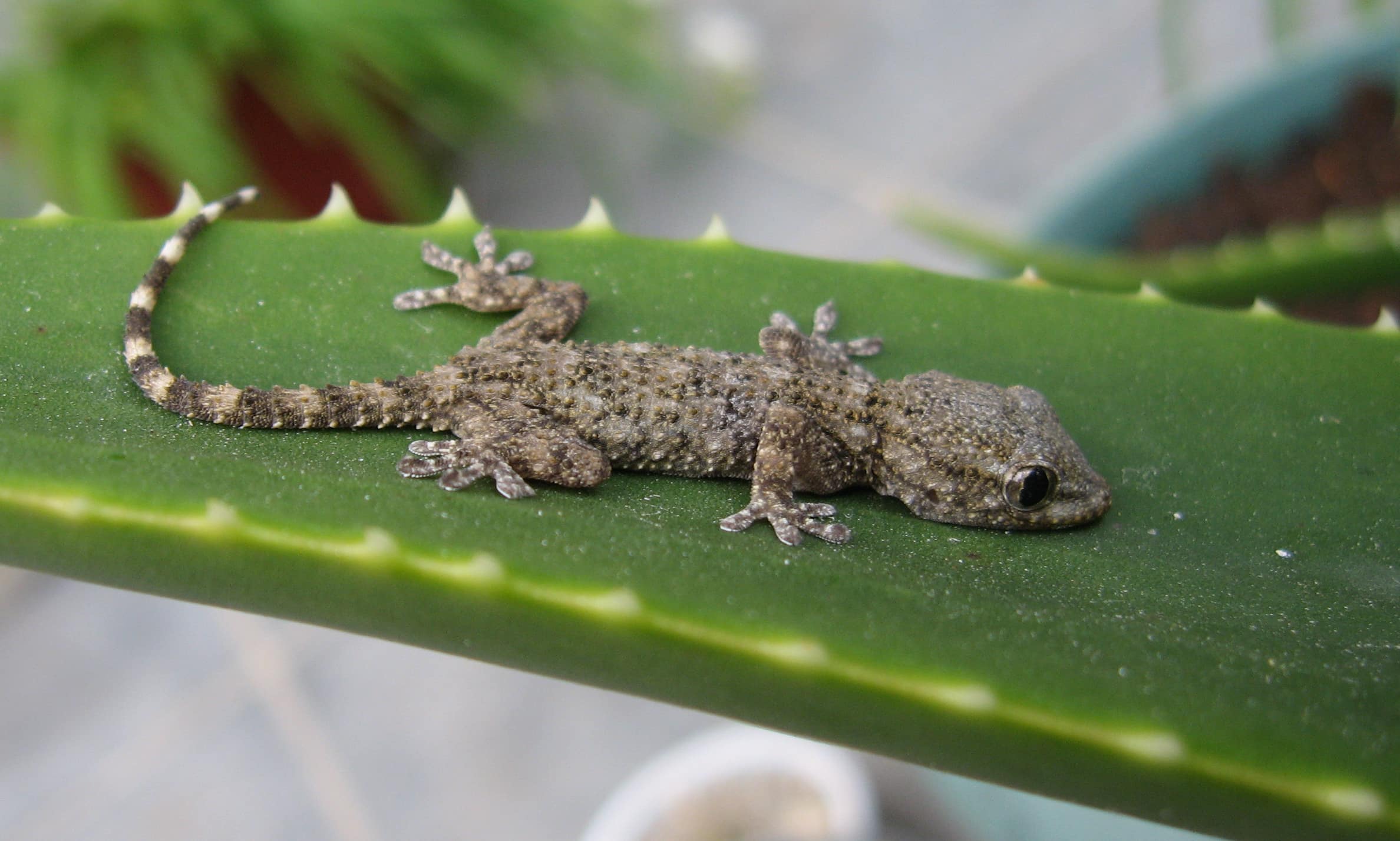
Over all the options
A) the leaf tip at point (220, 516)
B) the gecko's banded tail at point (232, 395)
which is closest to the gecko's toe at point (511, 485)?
the gecko's banded tail at point (232, 395)

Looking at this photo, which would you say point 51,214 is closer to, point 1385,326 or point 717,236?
point 717,236

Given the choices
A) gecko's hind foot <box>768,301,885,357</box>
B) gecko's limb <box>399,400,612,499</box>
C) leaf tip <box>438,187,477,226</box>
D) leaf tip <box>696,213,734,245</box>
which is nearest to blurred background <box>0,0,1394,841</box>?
gecko's hind foot <box>768,301,885,357</box>

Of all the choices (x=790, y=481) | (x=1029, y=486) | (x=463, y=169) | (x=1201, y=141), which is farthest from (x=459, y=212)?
(x=463, y=169)

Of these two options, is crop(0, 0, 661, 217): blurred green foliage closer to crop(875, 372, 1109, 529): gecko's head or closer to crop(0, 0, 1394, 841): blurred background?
crop(0, 0, 1394, 841): blurred background

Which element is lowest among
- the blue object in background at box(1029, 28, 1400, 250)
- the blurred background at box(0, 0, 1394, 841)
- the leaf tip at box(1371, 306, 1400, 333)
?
the blurred background at box(0, 0, 1394, 841)

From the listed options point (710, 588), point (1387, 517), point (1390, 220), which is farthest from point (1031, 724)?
point (1390, 220)
